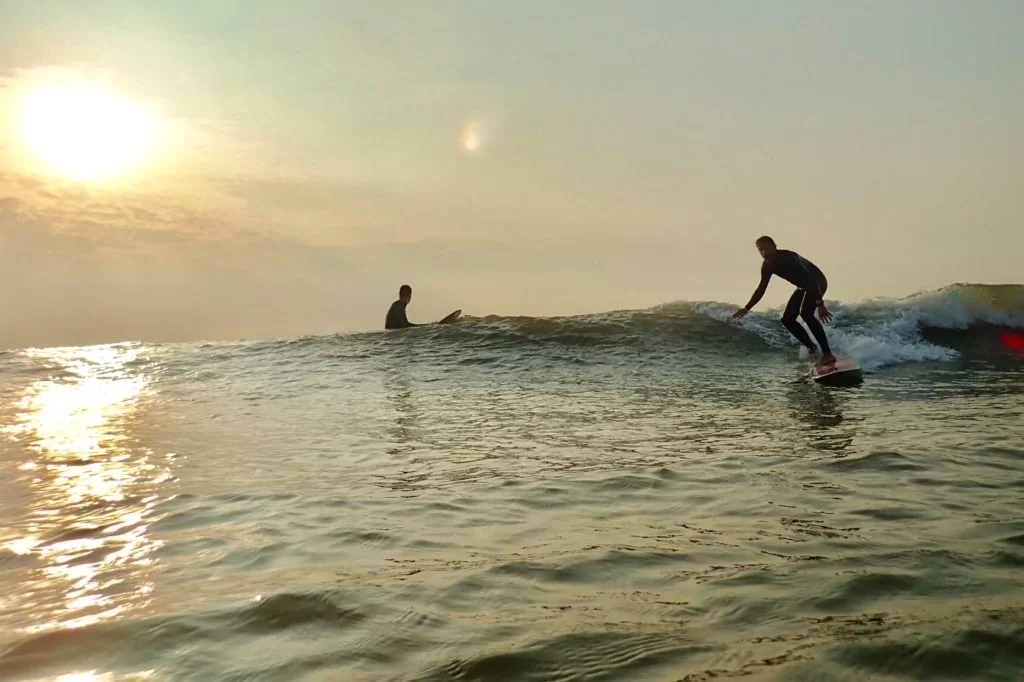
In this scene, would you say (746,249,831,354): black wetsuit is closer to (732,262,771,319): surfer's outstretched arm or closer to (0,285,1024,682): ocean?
(732,262,771,319): surfer's outstretched arm

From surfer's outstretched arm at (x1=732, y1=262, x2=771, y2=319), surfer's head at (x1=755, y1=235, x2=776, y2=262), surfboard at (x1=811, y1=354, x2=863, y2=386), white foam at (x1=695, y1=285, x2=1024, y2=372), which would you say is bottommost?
surfboard at (x1=811, y1=354, x2=863, y2=386)

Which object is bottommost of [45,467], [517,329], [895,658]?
[895,658]

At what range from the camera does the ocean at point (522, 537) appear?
2365 millimetres

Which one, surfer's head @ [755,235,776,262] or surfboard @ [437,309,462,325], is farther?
surfboard @ [437,309,462,325]

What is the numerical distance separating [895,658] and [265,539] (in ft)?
9.24

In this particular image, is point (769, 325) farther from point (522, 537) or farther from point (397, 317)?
point (522, 537)

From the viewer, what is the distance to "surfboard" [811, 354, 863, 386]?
10422 mm

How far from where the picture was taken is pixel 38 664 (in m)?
2.38

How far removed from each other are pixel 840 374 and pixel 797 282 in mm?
1610

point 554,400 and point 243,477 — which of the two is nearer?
point 243,477

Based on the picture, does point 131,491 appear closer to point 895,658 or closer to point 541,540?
point 541,540

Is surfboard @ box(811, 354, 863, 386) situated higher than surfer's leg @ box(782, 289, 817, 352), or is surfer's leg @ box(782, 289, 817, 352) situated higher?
surfer's leg @ box(782, 289, 817, 352)

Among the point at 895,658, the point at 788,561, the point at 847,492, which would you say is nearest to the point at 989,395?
the point at 847,492

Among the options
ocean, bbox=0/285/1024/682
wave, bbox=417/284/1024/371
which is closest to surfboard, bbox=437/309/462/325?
wave, bbox=417/284/1024/371
